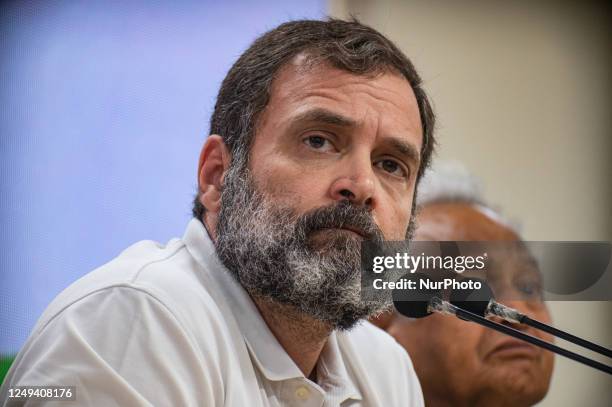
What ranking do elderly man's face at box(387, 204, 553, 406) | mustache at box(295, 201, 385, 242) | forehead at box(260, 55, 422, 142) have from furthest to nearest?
1. elderly man's face at box(387, 204, 553, 406)
2. forehead at box(260, 55, 422, 142)
3. mustache at box(295, 201, 385, 242)

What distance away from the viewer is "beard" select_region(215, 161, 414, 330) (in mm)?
1597

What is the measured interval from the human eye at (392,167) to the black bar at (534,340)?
42 centimetres

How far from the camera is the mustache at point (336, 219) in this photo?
1.59 metres

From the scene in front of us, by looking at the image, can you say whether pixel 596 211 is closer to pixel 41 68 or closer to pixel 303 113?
pixel 303 113

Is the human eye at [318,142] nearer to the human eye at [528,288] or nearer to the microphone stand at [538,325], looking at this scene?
the microphone stand at [538,325]

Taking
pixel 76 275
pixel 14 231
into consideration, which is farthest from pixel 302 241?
pixel 14 231

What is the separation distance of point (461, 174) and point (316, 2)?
0.67 metres

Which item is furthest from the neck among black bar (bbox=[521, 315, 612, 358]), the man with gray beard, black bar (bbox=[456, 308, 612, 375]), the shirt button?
black bar (bbox=[521, 315, 612, 358])

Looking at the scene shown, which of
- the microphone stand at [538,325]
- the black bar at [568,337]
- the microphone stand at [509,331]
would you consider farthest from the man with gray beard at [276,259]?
the black bar at [568,337]

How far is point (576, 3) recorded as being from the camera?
7.57ft

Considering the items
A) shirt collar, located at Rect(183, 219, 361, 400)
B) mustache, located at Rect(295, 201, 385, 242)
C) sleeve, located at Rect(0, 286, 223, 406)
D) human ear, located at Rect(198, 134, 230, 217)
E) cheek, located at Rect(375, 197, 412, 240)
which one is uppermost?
human ear, located at Rect(198, 134, 230, 217)

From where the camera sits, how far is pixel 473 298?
151 centimetres

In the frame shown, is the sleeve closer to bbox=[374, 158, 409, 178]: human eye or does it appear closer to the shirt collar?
the shirt collar

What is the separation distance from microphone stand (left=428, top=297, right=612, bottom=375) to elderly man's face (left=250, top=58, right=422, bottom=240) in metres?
0.21
